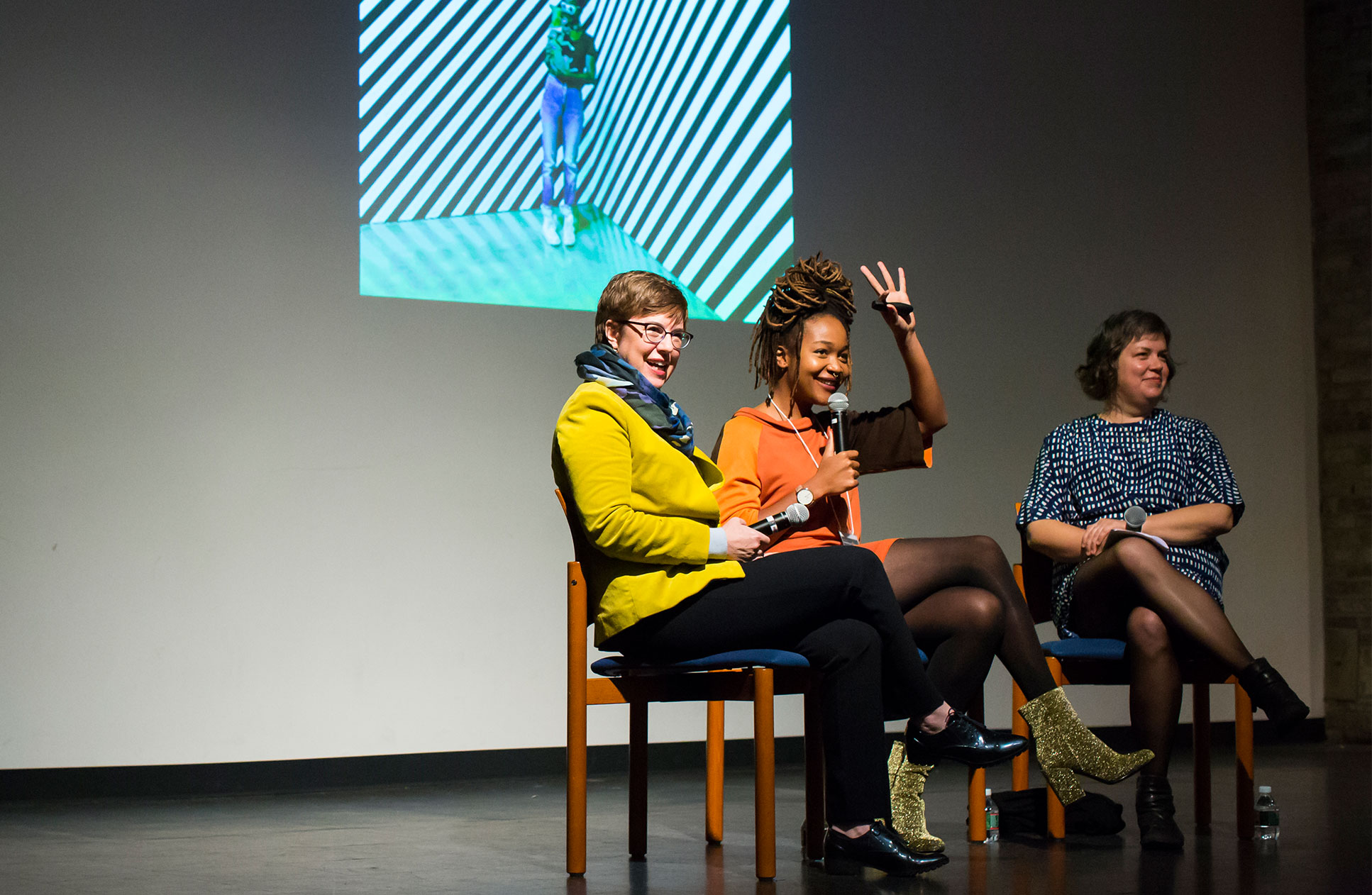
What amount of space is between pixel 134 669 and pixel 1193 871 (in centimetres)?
268

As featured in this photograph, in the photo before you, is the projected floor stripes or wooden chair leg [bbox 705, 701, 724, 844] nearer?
wooden chair leg [bbox 705, 701, 724, 844]

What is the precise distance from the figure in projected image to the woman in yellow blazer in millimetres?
1908

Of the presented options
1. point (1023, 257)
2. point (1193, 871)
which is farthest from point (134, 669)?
point (1023, 257)

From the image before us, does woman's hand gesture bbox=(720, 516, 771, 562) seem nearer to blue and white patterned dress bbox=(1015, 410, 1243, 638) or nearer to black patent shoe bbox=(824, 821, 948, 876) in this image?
black patent shoe bbox=(824, 821, 948, 876)

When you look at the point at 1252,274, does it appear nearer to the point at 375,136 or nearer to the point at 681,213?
the point at 681,213

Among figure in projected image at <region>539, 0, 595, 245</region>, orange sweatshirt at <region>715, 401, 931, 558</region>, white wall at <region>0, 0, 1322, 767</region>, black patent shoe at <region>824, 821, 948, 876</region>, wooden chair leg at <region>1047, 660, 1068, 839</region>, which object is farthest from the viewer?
figure in projected image at <region>539, 0, 595, 245</region>

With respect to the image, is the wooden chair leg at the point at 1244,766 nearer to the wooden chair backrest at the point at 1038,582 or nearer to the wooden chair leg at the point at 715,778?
the wooden chair backrest at the point at 1038,582

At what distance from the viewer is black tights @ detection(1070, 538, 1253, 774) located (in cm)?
253

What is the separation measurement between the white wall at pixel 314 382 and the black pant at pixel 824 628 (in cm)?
180

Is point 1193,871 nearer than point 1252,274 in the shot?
Yes

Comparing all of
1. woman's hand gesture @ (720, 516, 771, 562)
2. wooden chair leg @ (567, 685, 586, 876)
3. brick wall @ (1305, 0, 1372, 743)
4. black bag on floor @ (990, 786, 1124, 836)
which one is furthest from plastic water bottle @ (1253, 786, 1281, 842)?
brick wall @ (1305, 0, 1372, 743)

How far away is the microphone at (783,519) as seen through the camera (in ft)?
7.41

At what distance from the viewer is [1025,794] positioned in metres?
2.68

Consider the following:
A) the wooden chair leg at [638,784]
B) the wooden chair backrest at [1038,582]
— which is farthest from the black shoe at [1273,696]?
the wooden chair leg at [638,784]
